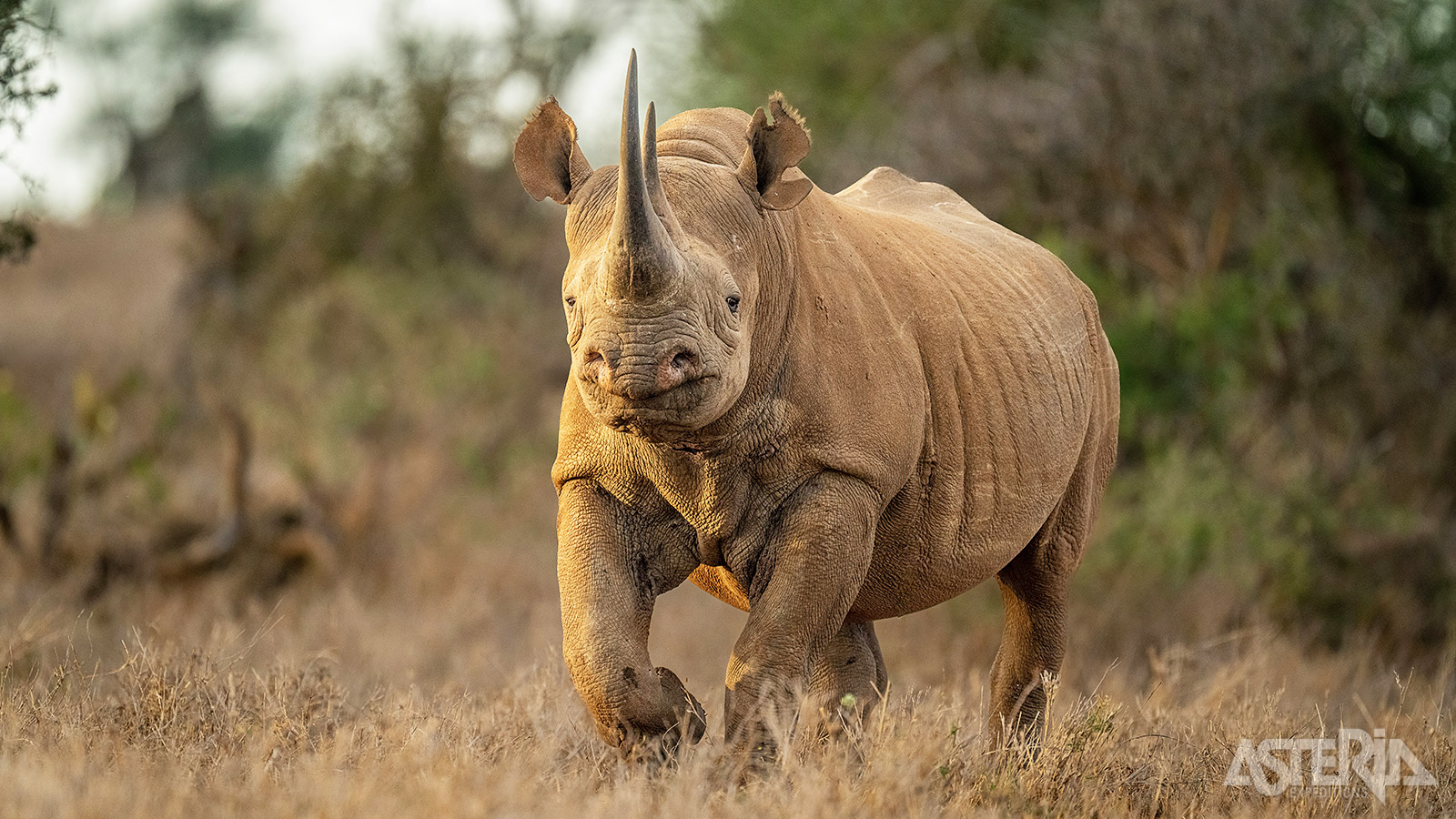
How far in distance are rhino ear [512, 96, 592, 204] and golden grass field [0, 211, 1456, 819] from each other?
154 cm

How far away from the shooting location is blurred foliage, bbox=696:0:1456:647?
34.1 ft

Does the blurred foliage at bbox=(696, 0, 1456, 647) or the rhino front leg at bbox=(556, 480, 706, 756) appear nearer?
the rhino front leg at bbox=(556, 480, 706, 756)

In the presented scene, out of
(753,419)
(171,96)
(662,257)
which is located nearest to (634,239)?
(662,257)

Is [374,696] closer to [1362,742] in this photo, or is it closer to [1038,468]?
[1038,468]

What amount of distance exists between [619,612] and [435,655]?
5512 mm

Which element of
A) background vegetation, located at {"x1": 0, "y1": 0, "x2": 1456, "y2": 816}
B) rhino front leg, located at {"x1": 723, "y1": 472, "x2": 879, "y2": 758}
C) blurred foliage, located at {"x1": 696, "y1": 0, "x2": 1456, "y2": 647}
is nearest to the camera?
rhino front leg, located at {"x1": 723, "y1": 472, "x2": 879, "y2": 758}

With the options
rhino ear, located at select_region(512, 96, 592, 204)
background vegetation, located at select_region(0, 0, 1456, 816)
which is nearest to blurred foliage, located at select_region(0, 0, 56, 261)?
background vegetation, located at select_region(0, 0, 1456, 816)

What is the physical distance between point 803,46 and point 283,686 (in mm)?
12729

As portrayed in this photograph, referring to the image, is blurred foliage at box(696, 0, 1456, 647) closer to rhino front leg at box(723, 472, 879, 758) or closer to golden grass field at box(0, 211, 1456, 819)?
golden grass field at box(0, 211, 1456, 819)

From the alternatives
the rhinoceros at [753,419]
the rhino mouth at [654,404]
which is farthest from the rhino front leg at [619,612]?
the rhino mouth at [654,404]

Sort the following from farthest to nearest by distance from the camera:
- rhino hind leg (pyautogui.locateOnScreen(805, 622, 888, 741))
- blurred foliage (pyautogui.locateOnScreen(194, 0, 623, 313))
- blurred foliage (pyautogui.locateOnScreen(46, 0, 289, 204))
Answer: blurred foliage (pyautogui.locateOnScreen(46, 0, 289, 204)) → blurred foliage (pyautogui.locateOnScreen(194, 0, 623, 313)) → rhino hind leg (pyautogui.locateOnScreen(805, 622, 888, 741))

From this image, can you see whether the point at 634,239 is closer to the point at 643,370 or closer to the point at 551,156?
the point at 643,370

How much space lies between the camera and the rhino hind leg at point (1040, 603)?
18.5 ft

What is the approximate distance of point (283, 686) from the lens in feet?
16.1
